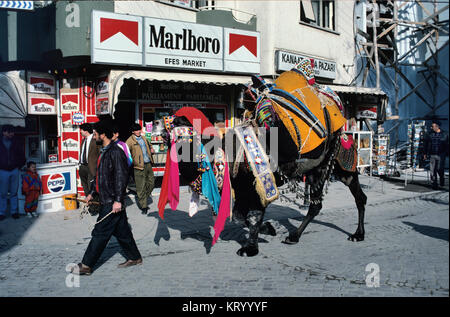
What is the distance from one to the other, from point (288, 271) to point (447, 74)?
377 centimetres

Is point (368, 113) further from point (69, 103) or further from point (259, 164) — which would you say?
point (259, 164)

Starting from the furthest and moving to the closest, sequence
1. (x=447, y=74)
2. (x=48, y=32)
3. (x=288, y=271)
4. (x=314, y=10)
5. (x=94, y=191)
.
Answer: (x=314, y=10) → (x=48, y=32) → (x=94, y=191) → (x=288, y=271) → (x=447, y=74)

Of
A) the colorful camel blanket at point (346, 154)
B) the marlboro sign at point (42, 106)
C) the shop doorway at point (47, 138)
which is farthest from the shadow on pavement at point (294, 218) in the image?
the shop doorway at point (47, 138)

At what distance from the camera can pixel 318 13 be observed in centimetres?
1494

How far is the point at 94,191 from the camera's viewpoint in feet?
17.8

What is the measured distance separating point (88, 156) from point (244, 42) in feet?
19.4

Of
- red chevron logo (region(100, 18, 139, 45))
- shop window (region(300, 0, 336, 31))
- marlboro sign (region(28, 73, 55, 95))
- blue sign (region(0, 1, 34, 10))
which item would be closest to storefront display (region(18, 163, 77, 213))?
marlboro sign (region(28, 73, 55, 95))

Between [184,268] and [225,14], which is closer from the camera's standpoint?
[184,268]

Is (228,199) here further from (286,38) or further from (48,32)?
(286,38)

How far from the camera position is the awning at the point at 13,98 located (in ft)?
31.5

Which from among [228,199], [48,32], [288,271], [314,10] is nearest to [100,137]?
[228,199]

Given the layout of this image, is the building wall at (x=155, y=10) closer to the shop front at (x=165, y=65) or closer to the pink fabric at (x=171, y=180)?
the shop front at (x=165, y=65)

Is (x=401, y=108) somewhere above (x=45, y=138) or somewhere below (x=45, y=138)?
above

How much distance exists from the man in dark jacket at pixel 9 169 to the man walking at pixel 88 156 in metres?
1.28
